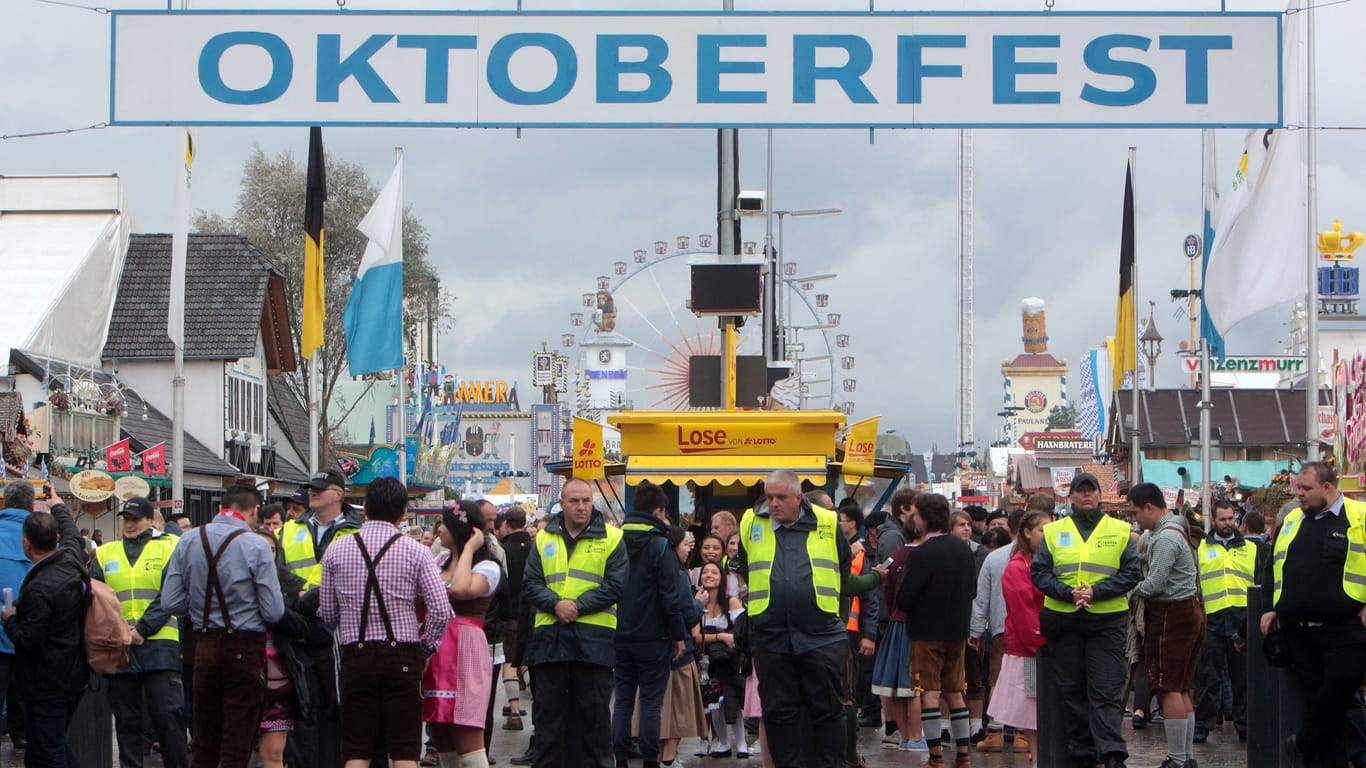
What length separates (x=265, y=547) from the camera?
933 cm

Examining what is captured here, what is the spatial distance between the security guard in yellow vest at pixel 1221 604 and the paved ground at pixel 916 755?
28 cm

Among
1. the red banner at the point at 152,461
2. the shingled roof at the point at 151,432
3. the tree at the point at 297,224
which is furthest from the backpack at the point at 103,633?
the tree at the point at 297,224

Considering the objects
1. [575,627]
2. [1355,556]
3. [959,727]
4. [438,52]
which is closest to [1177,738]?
[959,727]

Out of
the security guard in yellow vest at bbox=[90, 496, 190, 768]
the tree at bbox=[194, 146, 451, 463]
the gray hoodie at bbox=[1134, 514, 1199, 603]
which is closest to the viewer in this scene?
the security guard in yellow vest at bbox=[90, 496, 190, 768]

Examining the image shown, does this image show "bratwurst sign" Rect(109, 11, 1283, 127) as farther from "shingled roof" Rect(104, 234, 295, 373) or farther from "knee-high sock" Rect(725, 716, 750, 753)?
"shingled roof" Rect(104, 234, 295, 373)

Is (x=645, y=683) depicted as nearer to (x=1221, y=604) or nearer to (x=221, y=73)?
(x=1221, y=604)

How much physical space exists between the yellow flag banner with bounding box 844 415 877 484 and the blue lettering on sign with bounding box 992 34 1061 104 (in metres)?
6.40

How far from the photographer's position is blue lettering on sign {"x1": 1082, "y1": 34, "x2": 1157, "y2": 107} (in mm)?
13031

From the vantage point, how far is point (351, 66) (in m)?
13.1

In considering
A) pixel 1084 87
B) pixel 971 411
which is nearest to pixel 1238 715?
pixel 1084 87

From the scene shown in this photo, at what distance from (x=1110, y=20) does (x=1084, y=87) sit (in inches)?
21.5

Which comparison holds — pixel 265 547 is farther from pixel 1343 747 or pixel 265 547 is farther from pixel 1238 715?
pixel 1238 715

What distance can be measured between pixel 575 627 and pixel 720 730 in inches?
142

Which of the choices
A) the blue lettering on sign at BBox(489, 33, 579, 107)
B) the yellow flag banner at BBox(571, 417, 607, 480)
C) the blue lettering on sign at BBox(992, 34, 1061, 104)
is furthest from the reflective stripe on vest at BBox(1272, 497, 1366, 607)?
the yellow flag banner at BBox(571, 417, 607, 480)
